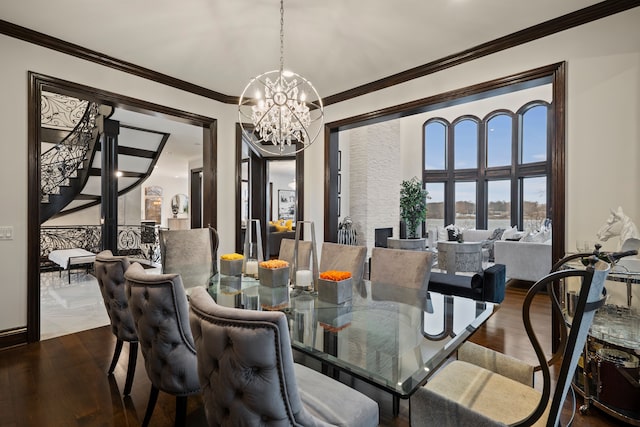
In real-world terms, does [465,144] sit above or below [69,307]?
above

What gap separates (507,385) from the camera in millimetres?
1443

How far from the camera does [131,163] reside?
308 inches

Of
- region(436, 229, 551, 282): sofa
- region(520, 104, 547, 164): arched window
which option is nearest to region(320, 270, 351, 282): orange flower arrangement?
region(436, 229, 551, 282): sofa

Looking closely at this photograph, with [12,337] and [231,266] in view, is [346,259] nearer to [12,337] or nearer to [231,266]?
[231,266]

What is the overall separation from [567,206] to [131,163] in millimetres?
8459

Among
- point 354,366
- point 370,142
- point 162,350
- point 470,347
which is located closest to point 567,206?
point 470,347

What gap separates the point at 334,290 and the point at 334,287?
0.07 ft

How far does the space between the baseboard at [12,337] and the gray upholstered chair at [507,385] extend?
11.6 ft

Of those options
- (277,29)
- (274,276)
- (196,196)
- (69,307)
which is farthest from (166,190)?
(274,276)

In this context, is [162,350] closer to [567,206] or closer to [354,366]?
[354,366]

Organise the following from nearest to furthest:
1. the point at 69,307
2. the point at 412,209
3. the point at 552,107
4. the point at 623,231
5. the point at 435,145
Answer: the point at 623,231
the point at 552,107
the point at 69,307
the point at 412,209
the point at 435,145

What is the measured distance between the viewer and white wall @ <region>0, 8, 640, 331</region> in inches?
97.0

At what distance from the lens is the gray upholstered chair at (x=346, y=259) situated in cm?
280

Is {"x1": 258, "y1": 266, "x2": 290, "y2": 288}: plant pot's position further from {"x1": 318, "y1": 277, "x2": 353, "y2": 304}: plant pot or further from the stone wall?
the stone wall
